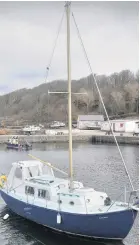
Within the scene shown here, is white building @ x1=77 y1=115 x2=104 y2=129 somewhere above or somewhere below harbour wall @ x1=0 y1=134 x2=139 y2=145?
above

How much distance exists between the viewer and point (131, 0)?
1022cm

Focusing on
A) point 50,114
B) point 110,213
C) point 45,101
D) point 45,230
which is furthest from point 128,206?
point 45,101

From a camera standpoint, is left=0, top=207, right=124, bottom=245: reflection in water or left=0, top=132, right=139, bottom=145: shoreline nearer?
left=0, top=207, right=124, bottom=245: reflection in water

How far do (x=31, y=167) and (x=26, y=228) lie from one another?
306 cm

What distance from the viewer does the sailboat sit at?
1177 centimetres

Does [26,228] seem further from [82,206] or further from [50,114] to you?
[50,114]

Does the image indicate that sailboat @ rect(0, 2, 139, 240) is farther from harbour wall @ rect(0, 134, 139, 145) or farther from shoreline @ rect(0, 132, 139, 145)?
harbour wall @ rect(0, 134, 139, 145)

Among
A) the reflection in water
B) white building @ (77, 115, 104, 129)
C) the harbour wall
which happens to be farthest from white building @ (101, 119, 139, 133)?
the reflection in water

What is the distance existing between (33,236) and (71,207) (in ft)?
6.63

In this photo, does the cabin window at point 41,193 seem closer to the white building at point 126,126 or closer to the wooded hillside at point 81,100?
the white building at point 126,126

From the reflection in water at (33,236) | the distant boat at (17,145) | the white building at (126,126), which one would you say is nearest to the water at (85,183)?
the reflection in water at (33,236)

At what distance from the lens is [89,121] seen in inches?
2662

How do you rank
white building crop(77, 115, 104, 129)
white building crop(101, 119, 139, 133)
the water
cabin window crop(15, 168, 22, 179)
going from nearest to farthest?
the water, cabin window crop(15, 168, 22, 179), white building crop(101, 119, 139, 133), white building crop(77, 115, 104, 129)

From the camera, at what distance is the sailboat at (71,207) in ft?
38.6
